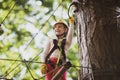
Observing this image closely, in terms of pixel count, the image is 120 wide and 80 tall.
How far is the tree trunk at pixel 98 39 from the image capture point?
91.2 inches

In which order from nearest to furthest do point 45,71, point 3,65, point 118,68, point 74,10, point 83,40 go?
1. point 118,68
2. point 83,40
3. point 74,10
4. point 45,71
5. point 3,65

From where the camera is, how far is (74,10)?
8.86ft

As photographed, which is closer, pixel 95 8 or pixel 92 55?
pixel 92 55

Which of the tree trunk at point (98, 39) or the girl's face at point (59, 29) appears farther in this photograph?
the girl's face at point (59, 29)

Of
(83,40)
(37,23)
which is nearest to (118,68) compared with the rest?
(83,40)

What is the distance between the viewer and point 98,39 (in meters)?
2.43

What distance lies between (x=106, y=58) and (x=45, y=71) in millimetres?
738

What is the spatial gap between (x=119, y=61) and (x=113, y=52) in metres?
0.08

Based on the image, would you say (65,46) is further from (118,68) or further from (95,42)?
(118,68)

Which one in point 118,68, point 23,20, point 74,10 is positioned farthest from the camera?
point 23,20

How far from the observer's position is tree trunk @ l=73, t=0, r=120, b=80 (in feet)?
7.60

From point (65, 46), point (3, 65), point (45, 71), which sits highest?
point (65, 46)

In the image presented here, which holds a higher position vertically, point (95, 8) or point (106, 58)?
point (95, 8)

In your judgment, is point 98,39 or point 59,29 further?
point 59,29
